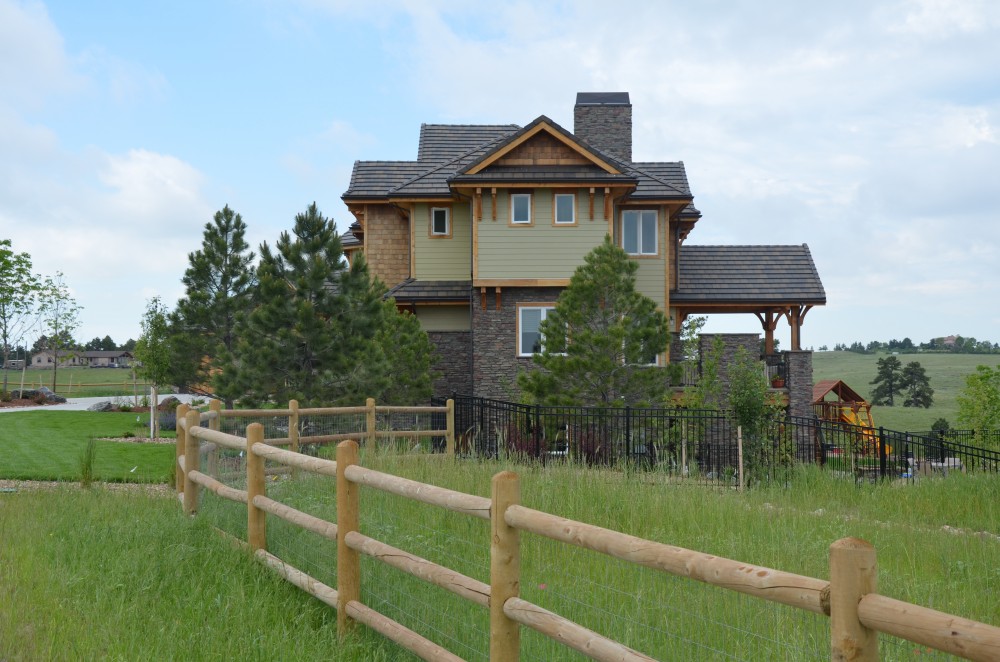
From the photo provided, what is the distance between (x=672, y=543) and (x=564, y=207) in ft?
55.8

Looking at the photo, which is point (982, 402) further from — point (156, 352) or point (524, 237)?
point (156, 352)

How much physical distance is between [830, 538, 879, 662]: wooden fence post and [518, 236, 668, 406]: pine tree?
16.7 m

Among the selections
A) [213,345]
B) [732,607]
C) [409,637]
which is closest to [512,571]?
[409,637]

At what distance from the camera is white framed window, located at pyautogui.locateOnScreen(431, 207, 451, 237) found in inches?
1064

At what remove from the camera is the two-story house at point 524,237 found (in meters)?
24.5

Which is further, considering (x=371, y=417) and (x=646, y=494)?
(x=371, y=417)

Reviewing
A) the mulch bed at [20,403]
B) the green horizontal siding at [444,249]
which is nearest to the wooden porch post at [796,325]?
the green horizontal siding at [444,249]

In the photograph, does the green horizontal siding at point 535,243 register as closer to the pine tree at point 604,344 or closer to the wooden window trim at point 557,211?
the wooden window trim at point 557,211

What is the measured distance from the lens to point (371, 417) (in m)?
17.4

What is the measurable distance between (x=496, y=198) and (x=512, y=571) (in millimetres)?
20661

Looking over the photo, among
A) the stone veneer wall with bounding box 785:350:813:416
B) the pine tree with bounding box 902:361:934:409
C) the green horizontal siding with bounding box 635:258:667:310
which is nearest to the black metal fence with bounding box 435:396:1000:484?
the stone veneer wall with bounding box 785:350:813:416

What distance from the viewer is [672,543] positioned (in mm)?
8562

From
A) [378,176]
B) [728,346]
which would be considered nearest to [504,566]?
[728,346]

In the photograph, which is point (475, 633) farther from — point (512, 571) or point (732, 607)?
point (732, 607)
